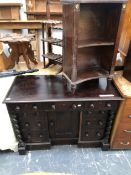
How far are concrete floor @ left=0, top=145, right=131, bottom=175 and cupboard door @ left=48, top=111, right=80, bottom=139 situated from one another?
187 mm

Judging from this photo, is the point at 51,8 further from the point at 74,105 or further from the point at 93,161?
the point at 93,161

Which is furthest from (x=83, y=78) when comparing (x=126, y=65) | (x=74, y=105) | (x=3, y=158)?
(x=3, y=158)

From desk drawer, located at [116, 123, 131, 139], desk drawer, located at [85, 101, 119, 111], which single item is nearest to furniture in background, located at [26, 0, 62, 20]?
desk drawer, located at [85, 101, 119, 111]

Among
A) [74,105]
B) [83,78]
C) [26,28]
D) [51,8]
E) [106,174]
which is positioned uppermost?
[51,8]

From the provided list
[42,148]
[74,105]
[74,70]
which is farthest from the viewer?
[42,148]

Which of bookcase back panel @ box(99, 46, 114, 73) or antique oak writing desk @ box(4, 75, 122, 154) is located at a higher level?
bookcase back panel @ box(99, 46, 114, 73)

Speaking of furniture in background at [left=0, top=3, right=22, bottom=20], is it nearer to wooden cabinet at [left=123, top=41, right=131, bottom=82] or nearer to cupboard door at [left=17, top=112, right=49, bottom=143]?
cupboard door at [left=17, top=112, right=49, bottom=143]

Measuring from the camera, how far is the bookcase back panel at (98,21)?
134cm

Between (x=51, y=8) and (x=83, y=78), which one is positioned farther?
(x=51, y=8)

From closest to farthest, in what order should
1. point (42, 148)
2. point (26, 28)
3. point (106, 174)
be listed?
1. point (106, 174)
2. point (42, 148)
3. point (26, 28)

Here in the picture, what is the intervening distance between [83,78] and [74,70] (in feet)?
0.44

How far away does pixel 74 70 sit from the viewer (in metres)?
1.37

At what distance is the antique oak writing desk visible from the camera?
4.83 feet

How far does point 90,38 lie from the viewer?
4.80 ft
